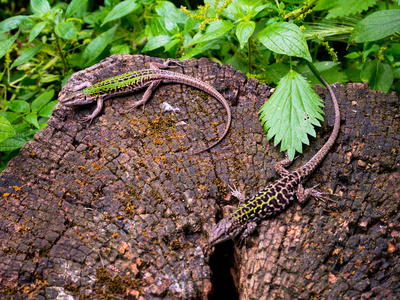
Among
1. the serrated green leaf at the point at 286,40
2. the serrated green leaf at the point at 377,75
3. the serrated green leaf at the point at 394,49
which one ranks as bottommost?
the serrated green leaf at the point at 377,75

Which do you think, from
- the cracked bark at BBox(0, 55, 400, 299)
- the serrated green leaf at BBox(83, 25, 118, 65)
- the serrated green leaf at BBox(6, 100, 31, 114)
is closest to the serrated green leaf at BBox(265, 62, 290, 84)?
the cracked bark at BBox(0, 55, 400, 299)

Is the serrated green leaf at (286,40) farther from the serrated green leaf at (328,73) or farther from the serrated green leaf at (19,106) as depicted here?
the serrated green leaf at (19,106)

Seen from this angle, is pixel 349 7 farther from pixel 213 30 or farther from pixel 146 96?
pixel 146 96

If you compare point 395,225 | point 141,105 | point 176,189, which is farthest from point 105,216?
point 395,225

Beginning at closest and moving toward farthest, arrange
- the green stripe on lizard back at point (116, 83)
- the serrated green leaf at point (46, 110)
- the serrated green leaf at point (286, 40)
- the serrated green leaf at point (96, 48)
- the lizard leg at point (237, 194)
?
the lizard leg at point (237, 194) → the serrated green leaf at point (286, 40) → the green stripe on lizard back at point (116, 83) → the serrated green leaf at point (46, 110) → the serrated green leaf at point (96, 48)

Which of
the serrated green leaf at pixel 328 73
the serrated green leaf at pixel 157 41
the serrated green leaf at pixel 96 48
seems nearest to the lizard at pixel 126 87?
the serrated green leaf at pixel 157 41

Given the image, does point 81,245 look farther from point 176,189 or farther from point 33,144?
point 33,144

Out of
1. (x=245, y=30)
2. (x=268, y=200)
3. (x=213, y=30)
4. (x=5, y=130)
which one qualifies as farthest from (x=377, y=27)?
(x=5, y=130)
